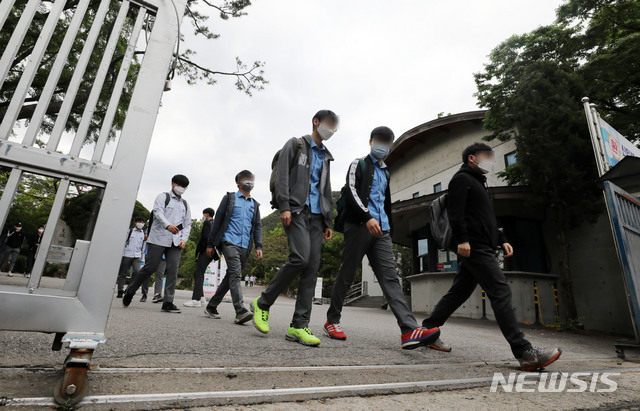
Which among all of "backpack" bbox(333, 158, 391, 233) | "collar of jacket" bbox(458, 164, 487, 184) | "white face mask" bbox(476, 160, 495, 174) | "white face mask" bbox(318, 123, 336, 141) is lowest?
"backpack" bbox(333, 158, 391, 233)

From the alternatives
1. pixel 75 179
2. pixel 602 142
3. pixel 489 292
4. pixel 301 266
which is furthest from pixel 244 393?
pixel 602 142

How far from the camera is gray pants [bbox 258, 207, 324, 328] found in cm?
317

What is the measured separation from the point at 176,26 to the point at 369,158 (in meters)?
2.31

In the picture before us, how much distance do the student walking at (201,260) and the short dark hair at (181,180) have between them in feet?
3.40

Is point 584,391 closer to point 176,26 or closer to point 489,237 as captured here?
point 489,237

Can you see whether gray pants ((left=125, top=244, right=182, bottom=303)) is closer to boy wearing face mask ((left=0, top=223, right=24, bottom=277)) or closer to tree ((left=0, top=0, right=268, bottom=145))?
tree ((left=0, top=0, right=268, bottom=145))

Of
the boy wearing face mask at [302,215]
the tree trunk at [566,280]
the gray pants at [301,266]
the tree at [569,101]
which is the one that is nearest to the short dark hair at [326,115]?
the boy wearing face mask at [302,215]

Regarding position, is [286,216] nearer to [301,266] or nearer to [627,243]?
[301,266]

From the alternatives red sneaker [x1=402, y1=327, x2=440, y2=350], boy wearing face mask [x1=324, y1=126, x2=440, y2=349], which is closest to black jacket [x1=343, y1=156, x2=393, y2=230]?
boy wearing face mask [x1=324, y1=126, x2=440, y2=349]

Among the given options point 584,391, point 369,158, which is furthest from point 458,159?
point 584,391

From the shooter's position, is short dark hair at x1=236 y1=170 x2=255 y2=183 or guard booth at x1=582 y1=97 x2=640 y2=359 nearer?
guard booth at x1=582 y1=97 x2=640 y2=359

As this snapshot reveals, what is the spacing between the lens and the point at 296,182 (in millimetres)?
3326

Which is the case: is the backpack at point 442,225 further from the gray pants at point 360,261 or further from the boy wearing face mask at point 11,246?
the boy wearing face mask at point 11,246

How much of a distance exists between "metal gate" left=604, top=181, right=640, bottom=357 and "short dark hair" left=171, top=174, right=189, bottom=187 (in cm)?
582
